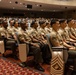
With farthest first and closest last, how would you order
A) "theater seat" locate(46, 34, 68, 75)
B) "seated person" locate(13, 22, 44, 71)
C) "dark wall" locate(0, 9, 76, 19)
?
"dark wall" locate(0, 9, 76, 19) → "seated person" locate(13, 22, 44, 71) → "theater seat" locate(46, 34, 68, 75)

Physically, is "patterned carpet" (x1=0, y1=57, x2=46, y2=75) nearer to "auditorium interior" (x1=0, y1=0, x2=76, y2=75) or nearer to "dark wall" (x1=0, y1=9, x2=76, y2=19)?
"auditorium interior" (x1=0, y1=0, x2=76, y2=75)

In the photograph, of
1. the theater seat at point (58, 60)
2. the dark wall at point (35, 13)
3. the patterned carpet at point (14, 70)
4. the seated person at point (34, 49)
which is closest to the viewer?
the theater seat at point (58, 60)

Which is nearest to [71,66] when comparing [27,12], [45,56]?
[45,56]

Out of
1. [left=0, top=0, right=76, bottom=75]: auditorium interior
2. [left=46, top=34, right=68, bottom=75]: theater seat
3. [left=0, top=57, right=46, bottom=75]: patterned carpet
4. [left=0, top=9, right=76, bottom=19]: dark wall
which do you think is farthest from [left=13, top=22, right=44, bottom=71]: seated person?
[left=0, top=9, right=76, bottom=19]: dark wall

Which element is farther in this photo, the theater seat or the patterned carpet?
the patterned carpet

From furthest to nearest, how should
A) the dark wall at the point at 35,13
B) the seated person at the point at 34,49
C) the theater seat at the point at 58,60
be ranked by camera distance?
1. the dark wall at the point at 35,13
2. the seated person at the point at 34,49
3. the theater seat at the point at 58,60

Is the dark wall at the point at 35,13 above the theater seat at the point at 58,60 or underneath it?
above

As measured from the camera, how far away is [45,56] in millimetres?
4449

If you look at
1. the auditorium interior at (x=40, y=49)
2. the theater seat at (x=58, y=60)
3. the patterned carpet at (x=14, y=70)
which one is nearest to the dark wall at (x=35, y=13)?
the auditorium interior at (x=40, y=49)

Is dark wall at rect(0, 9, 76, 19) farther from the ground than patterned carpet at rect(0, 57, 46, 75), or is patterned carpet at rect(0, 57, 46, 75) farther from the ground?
dark wall at rect(0, 9, 76, 19)

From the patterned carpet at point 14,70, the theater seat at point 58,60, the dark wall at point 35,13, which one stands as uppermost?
the dark wall at point 35,13

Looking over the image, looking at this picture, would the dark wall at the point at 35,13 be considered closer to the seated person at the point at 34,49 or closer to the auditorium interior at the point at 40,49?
the auditorium interior at the point at 40,49

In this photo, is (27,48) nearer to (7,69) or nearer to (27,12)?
(7,69)

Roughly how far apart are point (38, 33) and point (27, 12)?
68.3 feet
